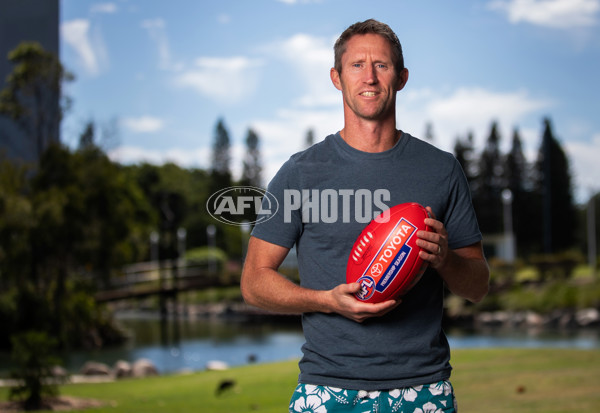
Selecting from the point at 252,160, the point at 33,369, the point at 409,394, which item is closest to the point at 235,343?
the point at 33,369

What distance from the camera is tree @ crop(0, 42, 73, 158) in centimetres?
1611

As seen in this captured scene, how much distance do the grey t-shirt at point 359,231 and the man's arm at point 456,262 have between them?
0.11 ft

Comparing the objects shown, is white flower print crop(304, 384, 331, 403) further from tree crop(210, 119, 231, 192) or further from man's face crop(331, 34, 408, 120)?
tree crop(210, 119, 231, 192)

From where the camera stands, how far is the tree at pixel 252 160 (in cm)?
3319

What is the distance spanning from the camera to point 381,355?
1.30m

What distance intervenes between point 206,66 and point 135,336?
87.5 feet

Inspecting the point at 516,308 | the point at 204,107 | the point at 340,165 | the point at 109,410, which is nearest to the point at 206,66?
the point at 204,107

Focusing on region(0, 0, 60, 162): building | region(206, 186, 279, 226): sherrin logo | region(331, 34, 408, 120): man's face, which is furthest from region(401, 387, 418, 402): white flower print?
region(0, 0, 60, 162): building

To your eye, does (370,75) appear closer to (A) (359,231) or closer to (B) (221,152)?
(A) (359,231)

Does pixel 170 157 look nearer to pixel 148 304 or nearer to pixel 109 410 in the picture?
pixel 148 304

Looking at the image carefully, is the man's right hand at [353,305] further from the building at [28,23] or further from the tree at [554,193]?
the tree at [554,193]

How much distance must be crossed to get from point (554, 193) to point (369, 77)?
3108cm

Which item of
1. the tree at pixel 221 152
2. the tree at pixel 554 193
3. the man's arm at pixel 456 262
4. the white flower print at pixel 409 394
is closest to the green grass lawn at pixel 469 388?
the man's arm at pixel 456 262

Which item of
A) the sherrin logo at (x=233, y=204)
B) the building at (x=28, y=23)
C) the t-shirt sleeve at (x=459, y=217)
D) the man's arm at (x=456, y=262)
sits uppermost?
the building at (x=28, y=23)
